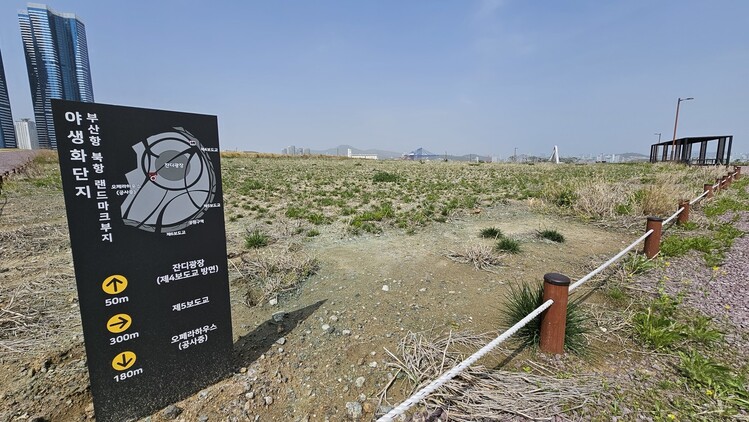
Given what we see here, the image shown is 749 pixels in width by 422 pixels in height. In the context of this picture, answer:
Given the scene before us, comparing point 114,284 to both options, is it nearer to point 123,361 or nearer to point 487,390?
point 123,361

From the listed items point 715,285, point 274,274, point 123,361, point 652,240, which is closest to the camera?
point 123,361

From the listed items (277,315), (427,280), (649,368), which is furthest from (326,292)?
(649,368)

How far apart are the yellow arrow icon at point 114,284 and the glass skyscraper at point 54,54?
226ft

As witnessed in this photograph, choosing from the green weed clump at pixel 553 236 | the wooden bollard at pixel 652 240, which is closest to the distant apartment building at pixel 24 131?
the green weed clump at pixel 553 236

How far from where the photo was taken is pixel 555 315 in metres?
2.66

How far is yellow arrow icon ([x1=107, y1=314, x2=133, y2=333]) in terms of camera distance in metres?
2.00

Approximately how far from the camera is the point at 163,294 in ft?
7.13

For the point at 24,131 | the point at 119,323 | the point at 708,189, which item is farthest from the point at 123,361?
the point at 24,131

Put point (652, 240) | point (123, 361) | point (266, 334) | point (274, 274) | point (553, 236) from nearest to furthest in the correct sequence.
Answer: point (123, 361) → point (266, 334) → point (274, 274) → point (652, 240) → point (553, 236)

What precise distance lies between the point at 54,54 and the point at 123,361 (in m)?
81.5

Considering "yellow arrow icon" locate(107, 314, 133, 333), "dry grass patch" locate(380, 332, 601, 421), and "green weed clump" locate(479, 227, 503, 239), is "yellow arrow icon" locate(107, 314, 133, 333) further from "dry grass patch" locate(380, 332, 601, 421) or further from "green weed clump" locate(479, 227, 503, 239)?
"green weed clump" locate(479, 227, 503, 239)

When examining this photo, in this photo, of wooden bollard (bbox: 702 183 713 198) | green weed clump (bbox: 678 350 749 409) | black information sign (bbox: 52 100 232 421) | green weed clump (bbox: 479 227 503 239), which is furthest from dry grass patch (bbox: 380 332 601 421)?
wooden bollard (bbox: 702 183 713 198)

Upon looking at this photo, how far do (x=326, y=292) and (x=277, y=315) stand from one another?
28.9 inches

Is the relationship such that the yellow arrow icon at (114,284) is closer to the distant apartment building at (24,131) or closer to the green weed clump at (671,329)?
the green weed clump at (671,329)
